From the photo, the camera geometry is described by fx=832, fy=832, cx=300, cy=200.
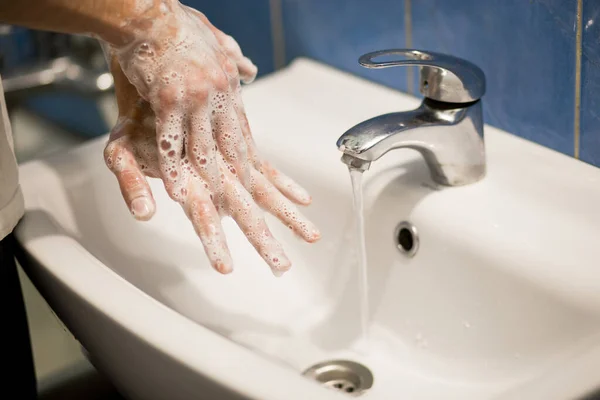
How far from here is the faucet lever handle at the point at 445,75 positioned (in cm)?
62

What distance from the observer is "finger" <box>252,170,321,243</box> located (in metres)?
0.60

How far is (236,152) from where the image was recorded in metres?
0.60

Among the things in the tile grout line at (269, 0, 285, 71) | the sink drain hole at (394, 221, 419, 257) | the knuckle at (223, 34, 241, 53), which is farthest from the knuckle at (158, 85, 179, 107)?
the tile grout line at (269, 0, 285, 71)

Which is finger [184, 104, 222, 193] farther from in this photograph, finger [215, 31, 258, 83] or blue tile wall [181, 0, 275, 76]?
blue tile wall [181, 0, 275, 76]

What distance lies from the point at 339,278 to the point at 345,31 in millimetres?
258

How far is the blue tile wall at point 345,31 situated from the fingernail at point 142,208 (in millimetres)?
333

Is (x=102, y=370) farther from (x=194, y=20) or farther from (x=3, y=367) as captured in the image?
(x=194, y=20)

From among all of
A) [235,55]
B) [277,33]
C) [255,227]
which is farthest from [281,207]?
[277,33]

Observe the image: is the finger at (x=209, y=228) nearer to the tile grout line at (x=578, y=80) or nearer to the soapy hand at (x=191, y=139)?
the soapy hand at (x=191, y=139)

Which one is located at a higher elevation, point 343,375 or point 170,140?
point 170,140

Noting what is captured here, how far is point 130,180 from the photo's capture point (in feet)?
1.86

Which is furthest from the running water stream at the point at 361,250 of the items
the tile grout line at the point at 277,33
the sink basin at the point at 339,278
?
the tile grout line at the point at 277,33

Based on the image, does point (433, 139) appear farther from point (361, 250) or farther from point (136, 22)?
point (136, 22)

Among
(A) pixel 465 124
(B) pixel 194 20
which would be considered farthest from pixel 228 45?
(A) pixel 465 124
